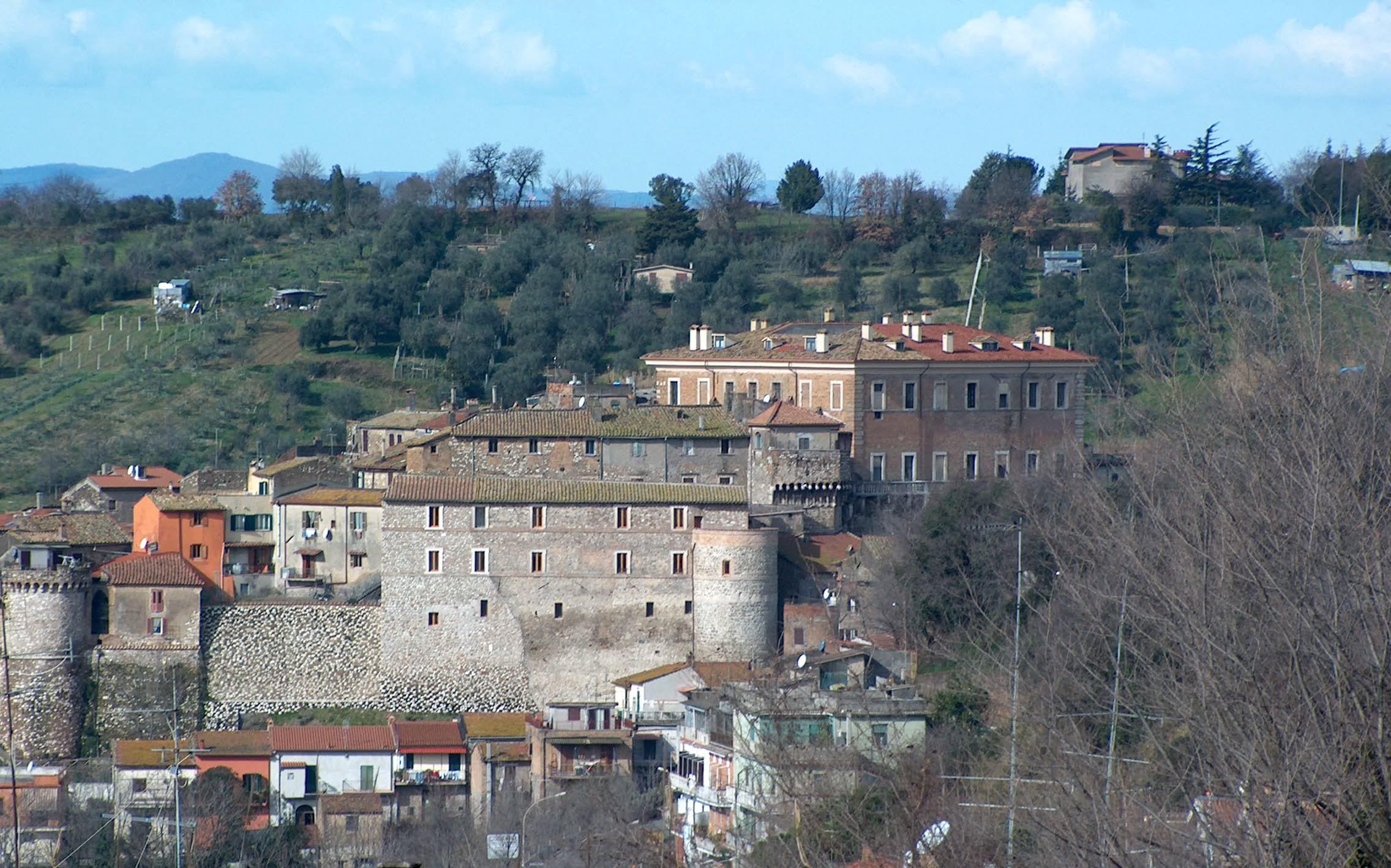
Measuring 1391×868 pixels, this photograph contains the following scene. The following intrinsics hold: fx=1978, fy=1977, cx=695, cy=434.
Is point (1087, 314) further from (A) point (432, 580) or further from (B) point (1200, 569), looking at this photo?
(B) point (1200, 569)

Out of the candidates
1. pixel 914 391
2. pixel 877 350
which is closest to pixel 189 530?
pixel 877 350

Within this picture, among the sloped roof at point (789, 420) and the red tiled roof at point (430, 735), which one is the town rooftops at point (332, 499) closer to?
the red tiled roof at point (430, 735)

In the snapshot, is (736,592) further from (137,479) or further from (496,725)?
(137,479)

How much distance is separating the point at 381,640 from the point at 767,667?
7.05 meters

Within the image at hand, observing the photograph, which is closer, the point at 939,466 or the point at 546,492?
the point at 546,492

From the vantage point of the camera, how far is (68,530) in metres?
39.4

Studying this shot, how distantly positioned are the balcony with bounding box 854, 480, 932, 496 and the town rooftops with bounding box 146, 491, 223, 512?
12802mm

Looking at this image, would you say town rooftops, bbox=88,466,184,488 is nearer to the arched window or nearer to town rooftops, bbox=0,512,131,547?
town rooftops, bbox=0,512,131,547

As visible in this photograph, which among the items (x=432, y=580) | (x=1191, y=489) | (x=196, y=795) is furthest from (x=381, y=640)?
(x=1191, y=489)

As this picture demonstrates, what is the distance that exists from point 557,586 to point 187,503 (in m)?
8.44

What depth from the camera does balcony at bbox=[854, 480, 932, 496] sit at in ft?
133

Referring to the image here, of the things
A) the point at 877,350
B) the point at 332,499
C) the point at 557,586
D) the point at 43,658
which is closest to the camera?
the point at 43,658

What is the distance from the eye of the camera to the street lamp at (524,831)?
91.5 feet

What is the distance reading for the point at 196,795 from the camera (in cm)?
3162
